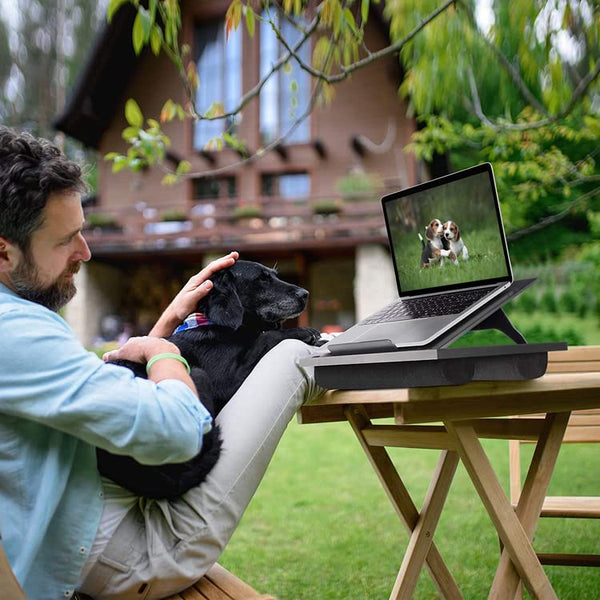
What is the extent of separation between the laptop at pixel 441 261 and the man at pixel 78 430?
0.97 feet

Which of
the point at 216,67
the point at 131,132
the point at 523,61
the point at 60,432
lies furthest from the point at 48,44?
the point at 60,432

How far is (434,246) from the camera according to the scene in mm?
1691

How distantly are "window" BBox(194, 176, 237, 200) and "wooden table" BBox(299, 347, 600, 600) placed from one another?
43.3ft

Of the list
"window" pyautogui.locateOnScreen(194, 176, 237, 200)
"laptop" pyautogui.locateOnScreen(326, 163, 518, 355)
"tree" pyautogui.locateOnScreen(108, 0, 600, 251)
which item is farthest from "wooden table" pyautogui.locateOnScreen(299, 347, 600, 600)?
"window" pyautogui.locateOnScreen(194, 176, 237, 200)

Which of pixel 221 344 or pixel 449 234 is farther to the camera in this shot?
pixel 221 344

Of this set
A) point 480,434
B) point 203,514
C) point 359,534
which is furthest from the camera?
point 359,534

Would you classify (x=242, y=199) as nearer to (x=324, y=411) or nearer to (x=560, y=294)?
(x=560, y=294)

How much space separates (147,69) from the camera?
14.9 metres

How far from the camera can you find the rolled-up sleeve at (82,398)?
1.12m

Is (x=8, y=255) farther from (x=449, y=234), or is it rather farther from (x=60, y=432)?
(x=449, y=234)

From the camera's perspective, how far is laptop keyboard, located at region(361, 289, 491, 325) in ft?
4.83


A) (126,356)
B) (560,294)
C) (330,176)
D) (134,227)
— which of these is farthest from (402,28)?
(134,227)

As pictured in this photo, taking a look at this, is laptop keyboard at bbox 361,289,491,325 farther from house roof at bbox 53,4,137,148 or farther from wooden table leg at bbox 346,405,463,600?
house roof at bbox 53,4,137,148

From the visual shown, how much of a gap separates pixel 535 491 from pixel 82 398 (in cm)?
104
